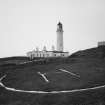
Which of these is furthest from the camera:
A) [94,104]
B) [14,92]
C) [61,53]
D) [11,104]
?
[61,53]

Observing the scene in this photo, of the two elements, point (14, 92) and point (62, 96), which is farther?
point (14, 92)

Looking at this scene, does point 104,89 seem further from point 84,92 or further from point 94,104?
point 94,104

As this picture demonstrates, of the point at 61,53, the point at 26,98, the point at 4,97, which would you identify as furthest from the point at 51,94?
the point at 61,53

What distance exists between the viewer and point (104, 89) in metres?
9.88

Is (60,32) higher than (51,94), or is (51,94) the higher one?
(60,32)

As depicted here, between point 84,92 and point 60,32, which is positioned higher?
point 60,32

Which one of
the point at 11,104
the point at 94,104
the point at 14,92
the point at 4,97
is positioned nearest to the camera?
the point at 94,104

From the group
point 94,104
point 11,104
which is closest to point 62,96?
point 94,104

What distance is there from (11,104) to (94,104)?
4.65 m

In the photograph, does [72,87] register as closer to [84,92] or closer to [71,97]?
[84,92]

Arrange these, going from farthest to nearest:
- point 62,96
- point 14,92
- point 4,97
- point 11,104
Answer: point 14,92 < point 4,97 < point 62,96 < point 11,104

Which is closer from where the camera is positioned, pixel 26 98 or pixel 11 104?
pixel 11 104

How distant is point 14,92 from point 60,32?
90.0 metres

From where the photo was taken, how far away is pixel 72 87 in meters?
10.9
